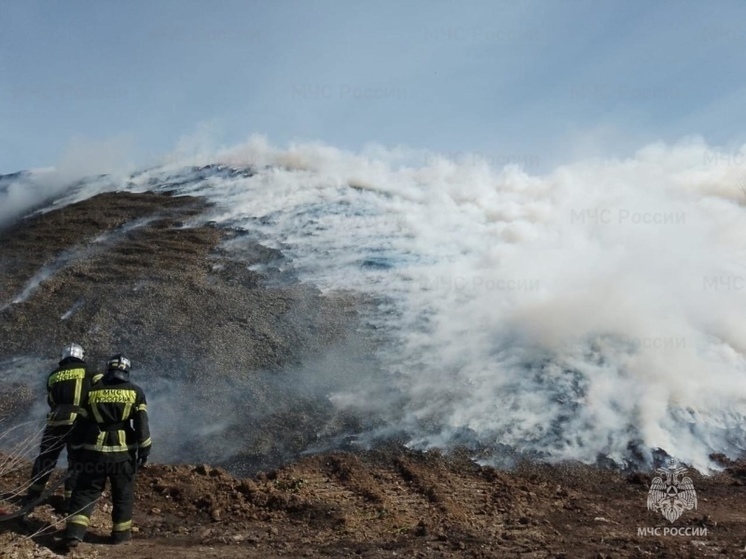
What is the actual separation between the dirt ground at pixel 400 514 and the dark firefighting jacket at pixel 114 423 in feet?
2.85

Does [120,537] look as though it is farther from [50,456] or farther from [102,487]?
[50,456]

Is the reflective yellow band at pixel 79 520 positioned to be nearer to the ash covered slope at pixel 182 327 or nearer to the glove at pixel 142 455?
the glove at pixel 142 455

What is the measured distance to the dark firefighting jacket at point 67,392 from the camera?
6387mm

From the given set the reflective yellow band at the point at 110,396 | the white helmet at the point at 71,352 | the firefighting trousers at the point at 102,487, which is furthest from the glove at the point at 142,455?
the white helmet at the point at 71,352

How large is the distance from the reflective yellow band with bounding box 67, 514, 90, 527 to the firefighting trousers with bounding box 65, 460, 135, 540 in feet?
0.09

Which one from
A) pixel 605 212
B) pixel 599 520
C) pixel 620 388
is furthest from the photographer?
pixel 605 212

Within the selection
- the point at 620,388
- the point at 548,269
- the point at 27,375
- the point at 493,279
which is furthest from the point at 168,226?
the point at 620,388

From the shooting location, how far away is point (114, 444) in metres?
6.20

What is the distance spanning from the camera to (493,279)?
14.9 m

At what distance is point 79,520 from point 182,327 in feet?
22.9

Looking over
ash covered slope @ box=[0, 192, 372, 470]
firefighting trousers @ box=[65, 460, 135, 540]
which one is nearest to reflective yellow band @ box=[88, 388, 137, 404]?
firefighting trousers @ box=[65, 460, 135, 540]

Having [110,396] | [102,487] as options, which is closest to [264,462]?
[102,487]

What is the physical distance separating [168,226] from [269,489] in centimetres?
1250

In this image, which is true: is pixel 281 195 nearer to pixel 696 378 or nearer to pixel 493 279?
pixel 493 279
